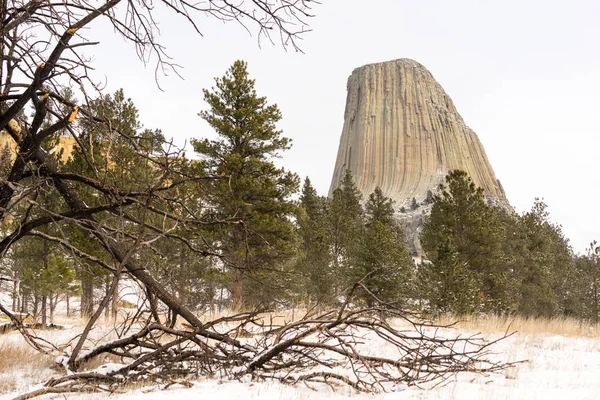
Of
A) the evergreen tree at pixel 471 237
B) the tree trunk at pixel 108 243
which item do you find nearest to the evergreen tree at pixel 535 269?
the evergreen tree at pixel 471 237

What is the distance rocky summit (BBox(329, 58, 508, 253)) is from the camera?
242 ft

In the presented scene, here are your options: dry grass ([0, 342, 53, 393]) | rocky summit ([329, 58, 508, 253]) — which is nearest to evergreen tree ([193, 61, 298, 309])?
dry grass ([0, 342, 53, 393])

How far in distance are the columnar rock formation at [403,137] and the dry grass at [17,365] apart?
66785 mm

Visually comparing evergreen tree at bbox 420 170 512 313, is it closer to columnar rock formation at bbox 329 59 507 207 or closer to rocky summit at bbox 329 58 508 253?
rocky summit at bbox 329 58 508 253

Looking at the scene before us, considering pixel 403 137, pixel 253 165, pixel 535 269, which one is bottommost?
pixel 535 269

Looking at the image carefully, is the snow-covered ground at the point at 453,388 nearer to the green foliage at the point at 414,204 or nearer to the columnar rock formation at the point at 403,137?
the green foliage at the point at 414,204

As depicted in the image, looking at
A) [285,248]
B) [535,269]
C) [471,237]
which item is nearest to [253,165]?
[285,248]

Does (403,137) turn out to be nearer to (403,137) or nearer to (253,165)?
(403,137)

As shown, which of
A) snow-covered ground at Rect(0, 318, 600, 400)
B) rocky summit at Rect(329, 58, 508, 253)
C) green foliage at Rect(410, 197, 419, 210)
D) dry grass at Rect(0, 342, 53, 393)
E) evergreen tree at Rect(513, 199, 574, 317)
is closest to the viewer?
snow-covered ground at Rect(0, 318, 600, 400)

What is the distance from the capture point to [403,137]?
3041 inches

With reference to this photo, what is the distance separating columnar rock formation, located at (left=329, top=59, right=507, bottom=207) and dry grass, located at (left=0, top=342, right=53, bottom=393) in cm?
6679

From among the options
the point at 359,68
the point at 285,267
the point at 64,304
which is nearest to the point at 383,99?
the point at 359,68

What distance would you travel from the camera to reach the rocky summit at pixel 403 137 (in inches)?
2901

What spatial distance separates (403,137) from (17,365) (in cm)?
7752
